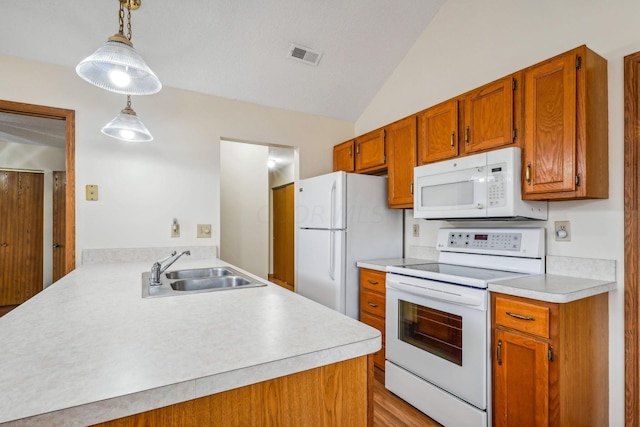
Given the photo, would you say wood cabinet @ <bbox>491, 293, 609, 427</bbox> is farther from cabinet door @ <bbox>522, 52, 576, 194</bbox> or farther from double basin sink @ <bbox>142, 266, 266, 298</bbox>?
double basin sink @ <bbox>142, 266, 266, 298</bbox>

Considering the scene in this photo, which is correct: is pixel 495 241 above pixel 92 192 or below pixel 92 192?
below

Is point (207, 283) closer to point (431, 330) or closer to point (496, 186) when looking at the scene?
point (431, 330)

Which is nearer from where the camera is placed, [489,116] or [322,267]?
[489,116]

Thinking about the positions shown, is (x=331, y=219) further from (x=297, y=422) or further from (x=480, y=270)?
(x=297, y=422)

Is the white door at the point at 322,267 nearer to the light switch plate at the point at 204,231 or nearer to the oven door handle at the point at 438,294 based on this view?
the oven door handle at the point at 438,294

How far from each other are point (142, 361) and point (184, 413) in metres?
0.15

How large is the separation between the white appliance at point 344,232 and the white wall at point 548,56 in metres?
0.29

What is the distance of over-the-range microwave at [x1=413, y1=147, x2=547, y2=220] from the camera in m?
1.82

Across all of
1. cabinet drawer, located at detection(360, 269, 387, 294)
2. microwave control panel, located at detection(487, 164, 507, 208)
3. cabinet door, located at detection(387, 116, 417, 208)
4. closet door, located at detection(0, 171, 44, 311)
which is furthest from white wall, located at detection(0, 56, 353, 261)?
closet door, located at detection(0, 171, 44, 311)

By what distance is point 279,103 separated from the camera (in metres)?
3.16

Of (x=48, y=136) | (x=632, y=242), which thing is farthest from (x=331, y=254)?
(x=48, y=136)

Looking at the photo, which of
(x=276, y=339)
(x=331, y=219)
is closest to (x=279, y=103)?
(x=331, y=219)

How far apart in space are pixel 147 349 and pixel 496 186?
6.23 feet

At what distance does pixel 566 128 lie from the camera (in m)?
1.62
